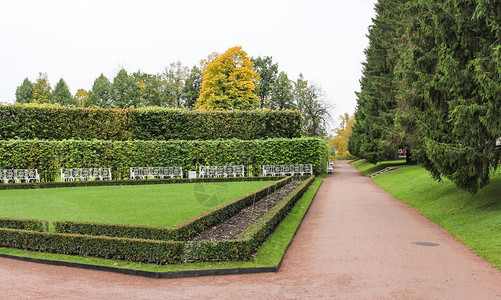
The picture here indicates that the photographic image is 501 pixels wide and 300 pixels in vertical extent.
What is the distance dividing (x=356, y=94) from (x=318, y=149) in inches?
852

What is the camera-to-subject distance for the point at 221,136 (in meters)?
30.0

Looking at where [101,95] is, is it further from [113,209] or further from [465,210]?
[465,210]

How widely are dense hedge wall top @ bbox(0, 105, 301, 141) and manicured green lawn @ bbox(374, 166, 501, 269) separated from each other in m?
14.3

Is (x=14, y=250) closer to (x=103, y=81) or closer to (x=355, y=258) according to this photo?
(x=355, y=258)

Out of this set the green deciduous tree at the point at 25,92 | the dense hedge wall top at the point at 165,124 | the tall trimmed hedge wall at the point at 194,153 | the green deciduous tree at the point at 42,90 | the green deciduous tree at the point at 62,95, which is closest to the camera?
the tall trimmed hedge wall at the point at 194,153

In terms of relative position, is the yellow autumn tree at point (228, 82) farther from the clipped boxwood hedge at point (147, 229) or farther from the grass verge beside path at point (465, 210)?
the clipped boxwood hedge at point (147, 229)

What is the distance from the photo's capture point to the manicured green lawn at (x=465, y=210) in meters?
7.46

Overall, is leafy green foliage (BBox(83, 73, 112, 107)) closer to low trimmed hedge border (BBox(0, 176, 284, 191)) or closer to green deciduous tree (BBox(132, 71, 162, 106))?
green deciduous tree (BBox(132, 71, 162, 106))

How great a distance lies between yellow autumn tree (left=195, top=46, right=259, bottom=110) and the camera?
131ft

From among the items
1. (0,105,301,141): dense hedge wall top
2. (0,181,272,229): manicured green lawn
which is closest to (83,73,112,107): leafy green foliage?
(0,105,301,141): dense hedge wall top

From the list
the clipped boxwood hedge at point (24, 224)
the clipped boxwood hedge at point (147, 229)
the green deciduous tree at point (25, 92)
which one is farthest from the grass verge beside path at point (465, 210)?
the green deciduous tree at point (25, 92)

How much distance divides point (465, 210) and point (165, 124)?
24136mm

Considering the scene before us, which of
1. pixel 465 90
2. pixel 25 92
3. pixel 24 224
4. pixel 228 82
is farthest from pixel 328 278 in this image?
pixel 25 92

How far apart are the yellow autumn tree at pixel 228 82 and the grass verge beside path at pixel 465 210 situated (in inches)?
1023
